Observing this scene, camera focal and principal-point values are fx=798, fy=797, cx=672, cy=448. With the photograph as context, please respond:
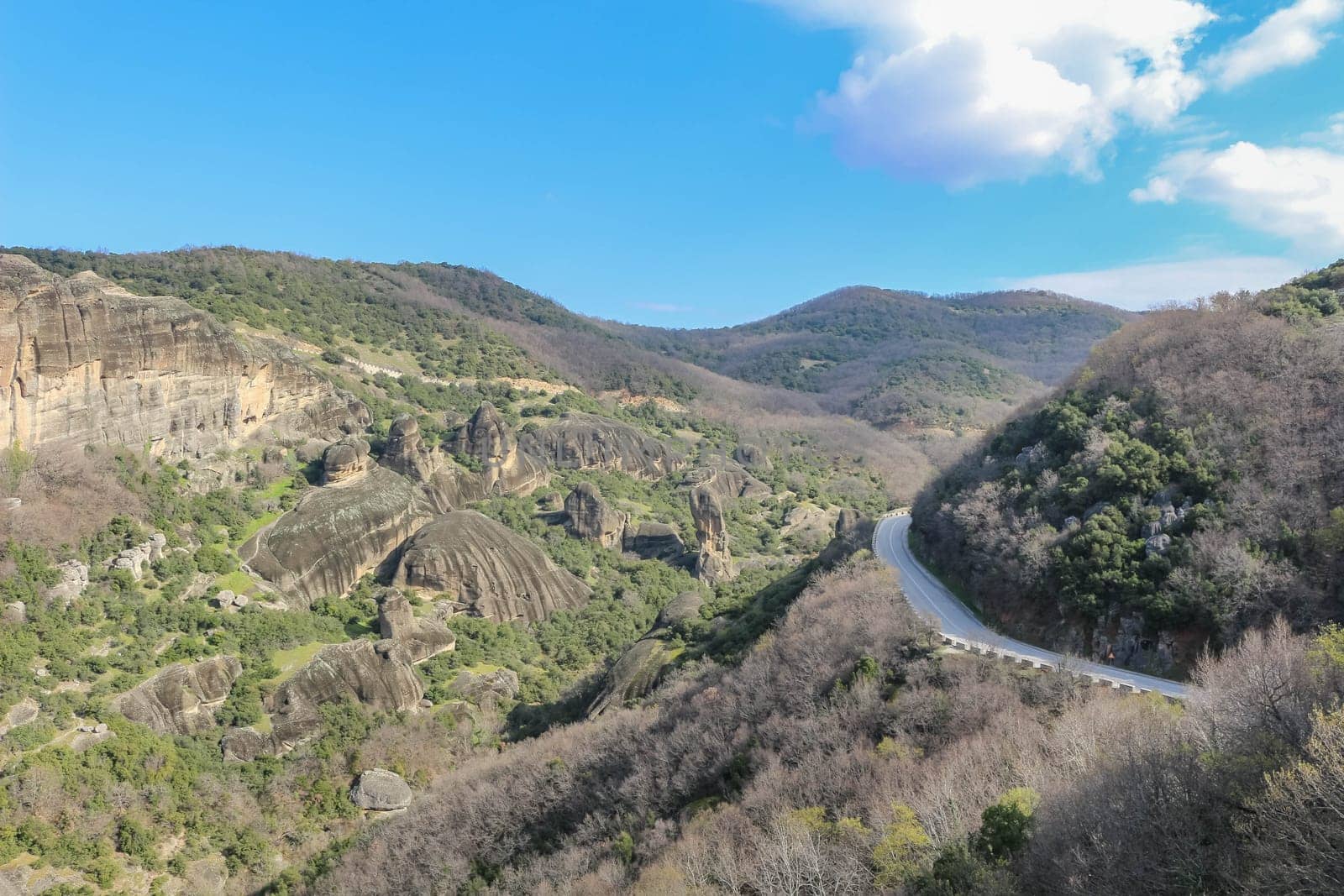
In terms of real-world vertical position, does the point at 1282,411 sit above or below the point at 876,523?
above

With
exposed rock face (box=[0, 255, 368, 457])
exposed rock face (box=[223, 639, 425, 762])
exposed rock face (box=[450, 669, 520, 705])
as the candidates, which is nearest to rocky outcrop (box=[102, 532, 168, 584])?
exposed rock face (box=[0, 255, 368, 457])

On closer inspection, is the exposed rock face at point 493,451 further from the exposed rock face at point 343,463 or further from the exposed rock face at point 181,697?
the exposed rock face at point 181,697

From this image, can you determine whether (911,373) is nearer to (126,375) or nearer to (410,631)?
(410,631)

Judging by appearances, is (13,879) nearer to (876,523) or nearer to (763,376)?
(876,523)

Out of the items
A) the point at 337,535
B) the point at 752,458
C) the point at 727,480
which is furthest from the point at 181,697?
the point at 752,458

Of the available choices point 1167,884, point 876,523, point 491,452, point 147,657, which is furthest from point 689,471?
point 1167,884

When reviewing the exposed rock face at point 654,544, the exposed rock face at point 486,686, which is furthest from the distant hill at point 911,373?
the exposed rock face at point 486,686
